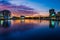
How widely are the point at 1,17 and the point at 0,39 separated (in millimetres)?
146844

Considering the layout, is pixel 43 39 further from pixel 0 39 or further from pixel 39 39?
pixel 0 39

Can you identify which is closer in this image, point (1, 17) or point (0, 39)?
point (0, 39)

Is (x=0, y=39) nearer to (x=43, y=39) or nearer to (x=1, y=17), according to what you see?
(x=43, y=39)

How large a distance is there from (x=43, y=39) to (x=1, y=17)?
147581mm

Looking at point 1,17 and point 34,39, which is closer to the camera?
point 34,39

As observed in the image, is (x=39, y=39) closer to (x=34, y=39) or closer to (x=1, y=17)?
(x=34, y=39)

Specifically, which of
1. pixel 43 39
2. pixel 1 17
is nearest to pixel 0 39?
pixel 43 39

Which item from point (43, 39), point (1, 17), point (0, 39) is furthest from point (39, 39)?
point (1, 17)

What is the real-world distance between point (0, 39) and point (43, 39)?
4.09 meters

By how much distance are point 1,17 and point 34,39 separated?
147408 mm

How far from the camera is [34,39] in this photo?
1259cm

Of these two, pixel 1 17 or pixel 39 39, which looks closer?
pixel 39 39

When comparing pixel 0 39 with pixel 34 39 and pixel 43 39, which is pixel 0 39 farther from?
pixel 43 39

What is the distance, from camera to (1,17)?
156 metres
